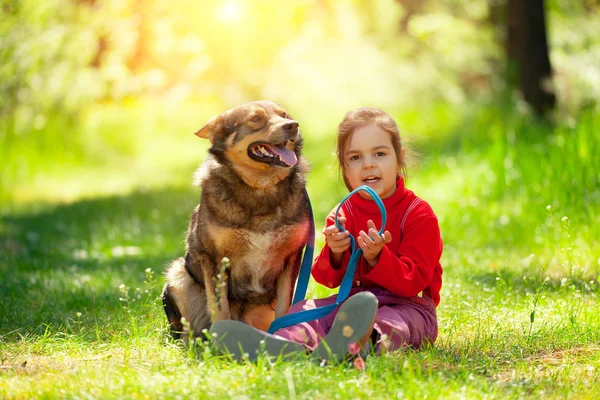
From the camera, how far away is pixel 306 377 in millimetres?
3332

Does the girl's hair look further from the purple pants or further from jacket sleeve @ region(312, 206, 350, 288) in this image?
the purple pants

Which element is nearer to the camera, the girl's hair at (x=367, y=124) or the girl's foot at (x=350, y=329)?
the girl's foot at (x=350, y=329)

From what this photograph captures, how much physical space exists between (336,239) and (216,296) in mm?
768

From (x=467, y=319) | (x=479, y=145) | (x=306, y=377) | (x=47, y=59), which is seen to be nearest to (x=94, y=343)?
(x=306, y=377)

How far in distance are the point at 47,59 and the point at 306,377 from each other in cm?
1160

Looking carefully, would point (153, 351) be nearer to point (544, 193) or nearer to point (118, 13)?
point (544, 193)

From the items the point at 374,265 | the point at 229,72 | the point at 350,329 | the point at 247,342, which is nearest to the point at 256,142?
the point at 374,265

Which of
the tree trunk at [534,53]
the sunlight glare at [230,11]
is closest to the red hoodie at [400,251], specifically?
the tree trunk at [534,53]

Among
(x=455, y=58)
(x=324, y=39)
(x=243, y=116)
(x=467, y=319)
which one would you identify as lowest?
(x=467, y=319)

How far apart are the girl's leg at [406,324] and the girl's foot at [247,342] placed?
0.44m

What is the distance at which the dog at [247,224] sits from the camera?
4.37m

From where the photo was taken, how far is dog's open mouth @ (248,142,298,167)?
14.6 ft

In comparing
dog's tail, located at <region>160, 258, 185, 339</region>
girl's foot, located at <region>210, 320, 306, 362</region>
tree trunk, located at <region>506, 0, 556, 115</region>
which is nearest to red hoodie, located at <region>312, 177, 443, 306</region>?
girl's foot, located at <region>210, 320, 306, 362</region>

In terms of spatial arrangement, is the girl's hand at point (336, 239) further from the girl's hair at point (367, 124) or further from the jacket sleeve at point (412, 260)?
the girl's hair at point (367, 124)
